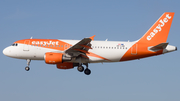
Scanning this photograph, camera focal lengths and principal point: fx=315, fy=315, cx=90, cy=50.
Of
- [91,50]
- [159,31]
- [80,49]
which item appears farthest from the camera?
[159,31]

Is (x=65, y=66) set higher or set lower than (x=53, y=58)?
lower

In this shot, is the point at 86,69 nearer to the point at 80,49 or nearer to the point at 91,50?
the point at 91,50

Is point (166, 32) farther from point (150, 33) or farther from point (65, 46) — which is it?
point (65, 46)

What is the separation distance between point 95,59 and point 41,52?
28.0 ft

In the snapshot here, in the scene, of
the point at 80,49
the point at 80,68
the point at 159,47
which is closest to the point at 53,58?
the point at 80,49

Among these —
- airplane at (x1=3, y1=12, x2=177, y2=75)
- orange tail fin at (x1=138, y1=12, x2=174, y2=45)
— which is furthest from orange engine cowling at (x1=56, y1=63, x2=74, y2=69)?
orange tail fin at (x1=138, y1=12, x2=174, y2=45)

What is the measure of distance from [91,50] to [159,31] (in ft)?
37.5

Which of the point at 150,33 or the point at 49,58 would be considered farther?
the point at 150,33

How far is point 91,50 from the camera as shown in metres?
49.5

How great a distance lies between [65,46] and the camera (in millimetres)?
49469

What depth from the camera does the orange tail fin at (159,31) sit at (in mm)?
50219

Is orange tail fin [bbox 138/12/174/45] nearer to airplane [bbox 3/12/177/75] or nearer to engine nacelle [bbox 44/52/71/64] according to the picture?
airplane [bbox 3/12/177/75]

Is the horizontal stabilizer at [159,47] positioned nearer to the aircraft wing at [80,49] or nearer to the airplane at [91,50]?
the airplane at [91,50]

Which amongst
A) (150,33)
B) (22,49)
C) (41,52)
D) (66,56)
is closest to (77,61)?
(66,56)
